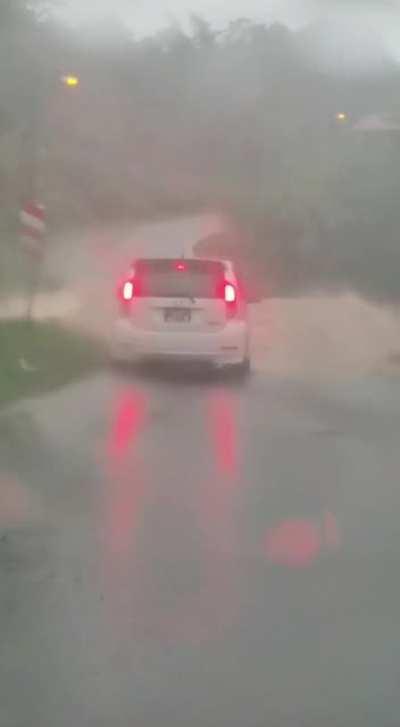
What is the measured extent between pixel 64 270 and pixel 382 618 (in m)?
27.9

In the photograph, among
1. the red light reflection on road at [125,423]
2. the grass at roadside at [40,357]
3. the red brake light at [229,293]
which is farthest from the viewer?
the red brake light at [229,293]

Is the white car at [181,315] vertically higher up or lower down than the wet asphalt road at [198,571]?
higher up

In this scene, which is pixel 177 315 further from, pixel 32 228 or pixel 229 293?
pixel 32 228

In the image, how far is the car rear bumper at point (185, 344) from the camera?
1734 cm

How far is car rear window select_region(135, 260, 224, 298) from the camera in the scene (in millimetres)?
17531

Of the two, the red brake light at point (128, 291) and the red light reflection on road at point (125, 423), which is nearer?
the red light reflection on road at point (125, 423)

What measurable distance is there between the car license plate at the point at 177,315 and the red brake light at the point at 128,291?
53 centimetres

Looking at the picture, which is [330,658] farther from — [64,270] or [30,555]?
[64,270]

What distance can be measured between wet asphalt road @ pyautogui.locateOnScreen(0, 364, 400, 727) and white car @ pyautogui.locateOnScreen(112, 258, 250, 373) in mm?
3515

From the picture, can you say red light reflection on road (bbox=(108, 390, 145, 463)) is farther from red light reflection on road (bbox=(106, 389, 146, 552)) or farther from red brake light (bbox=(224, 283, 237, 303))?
red brake light (bbox=(224, 283, 237, 303))

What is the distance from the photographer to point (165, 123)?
38.1 m

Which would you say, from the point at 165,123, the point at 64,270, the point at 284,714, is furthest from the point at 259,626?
the point at 165,123

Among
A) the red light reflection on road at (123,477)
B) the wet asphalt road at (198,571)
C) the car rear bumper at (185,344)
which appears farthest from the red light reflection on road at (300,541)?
the car rear bumper at (185,344)

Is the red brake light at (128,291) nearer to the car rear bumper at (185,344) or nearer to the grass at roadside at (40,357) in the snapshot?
the car rear bumper at (185,344)
